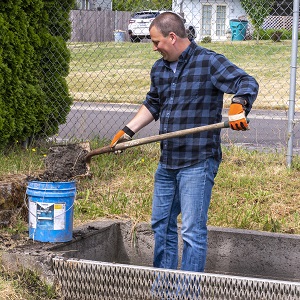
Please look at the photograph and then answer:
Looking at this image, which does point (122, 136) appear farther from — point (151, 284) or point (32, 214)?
point (151, 284)

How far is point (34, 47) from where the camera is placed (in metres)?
7.49

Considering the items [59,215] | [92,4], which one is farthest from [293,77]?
[92,4]

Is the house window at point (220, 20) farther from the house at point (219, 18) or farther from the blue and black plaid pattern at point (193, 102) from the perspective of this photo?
the blue and black plaid pattern at point (193, 102)

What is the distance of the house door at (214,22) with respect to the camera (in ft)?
33.0

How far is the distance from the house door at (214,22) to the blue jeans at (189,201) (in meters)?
5.62

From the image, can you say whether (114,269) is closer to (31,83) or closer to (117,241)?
(117,241)

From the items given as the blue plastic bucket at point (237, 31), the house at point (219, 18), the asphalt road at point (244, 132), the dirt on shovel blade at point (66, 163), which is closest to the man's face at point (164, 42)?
the dirt on shovel blade at point (66, 163)

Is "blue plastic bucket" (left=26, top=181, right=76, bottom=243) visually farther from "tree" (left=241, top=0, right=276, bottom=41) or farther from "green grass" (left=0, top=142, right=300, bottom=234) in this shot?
"tree" (left=241, top=0, right=276, bottom=41)

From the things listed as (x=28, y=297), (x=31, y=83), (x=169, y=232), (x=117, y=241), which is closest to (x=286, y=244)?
(x=169, y=232)

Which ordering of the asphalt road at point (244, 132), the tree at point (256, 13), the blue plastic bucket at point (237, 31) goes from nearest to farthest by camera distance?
the asphalt road at point (244, 132), the tree at point (256, 13), the blue plastic bucket at point (237, 31)

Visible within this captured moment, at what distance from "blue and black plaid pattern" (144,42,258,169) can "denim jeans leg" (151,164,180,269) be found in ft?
0.41

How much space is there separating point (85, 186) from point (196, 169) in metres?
2.19

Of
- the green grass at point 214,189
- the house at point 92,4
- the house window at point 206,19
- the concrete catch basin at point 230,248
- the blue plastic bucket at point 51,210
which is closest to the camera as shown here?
the blue plastic bucket at point 51,210

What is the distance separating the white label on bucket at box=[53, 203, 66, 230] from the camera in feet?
15.1
